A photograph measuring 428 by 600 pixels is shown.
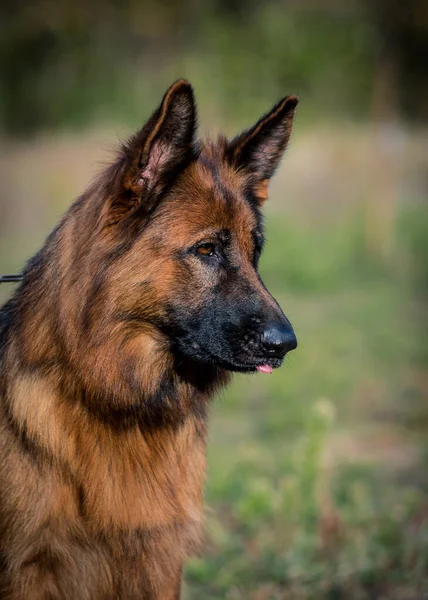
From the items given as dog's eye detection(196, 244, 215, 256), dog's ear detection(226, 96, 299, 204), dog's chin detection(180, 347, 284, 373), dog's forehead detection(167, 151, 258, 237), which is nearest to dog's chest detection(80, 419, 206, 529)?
dog's chin detection(180, 347, 284, 373)

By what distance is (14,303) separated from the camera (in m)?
3.69

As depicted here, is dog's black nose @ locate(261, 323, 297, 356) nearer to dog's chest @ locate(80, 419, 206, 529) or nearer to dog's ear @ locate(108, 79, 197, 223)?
dog's chest @ locate(80, 419, 206, 529)

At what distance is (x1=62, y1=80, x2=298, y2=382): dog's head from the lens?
3295 mm

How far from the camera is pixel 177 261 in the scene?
3379 mm

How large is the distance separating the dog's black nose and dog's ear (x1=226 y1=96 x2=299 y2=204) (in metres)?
0.82

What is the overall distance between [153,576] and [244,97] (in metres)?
14.3

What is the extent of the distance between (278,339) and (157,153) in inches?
36.2

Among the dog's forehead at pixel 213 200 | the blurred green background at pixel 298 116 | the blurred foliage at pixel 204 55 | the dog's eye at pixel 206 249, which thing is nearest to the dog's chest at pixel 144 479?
the dog's eye at pixel 206 249

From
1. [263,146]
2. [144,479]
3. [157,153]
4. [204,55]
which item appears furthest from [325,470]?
[204,55]

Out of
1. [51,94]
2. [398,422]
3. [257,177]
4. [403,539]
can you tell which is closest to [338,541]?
[403,539]

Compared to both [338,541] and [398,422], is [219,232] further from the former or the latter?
[398,422]

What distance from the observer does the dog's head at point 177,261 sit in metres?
3.29

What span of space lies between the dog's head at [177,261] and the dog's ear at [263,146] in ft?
0.96

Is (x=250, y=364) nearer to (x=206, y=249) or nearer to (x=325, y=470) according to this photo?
(x=206, y=249)
